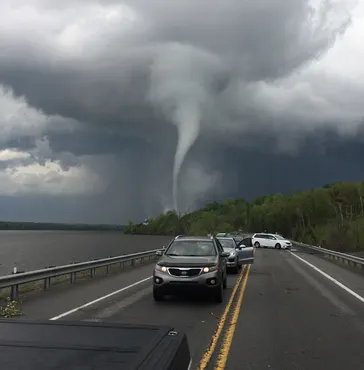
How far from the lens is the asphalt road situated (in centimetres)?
699

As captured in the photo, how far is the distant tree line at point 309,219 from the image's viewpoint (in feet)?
184

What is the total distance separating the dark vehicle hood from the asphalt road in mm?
961

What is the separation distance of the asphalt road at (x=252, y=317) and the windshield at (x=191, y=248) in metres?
1.24

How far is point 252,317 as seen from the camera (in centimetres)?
1034

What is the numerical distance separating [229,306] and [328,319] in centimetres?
253

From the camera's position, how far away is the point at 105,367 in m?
2.76

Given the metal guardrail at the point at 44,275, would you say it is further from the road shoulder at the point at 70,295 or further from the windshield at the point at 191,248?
the windshield at the point at 191,248

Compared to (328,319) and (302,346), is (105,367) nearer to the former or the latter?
(302,346)

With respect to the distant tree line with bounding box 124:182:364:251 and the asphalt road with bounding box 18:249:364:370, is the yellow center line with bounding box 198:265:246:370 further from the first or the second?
the distant tree line with bounding box 124:182:364:251

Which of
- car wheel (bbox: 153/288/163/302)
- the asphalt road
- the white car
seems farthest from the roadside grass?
the white car

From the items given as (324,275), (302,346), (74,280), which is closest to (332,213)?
(324,275)

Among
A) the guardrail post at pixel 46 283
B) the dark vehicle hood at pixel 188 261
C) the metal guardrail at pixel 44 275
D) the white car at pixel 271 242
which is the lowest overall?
the guardrail post at pixel 46 283

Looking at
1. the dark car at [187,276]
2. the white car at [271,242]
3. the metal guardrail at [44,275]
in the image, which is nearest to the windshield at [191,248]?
the dark car at [187,276]

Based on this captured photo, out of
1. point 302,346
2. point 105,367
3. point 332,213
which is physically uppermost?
point 332,213
